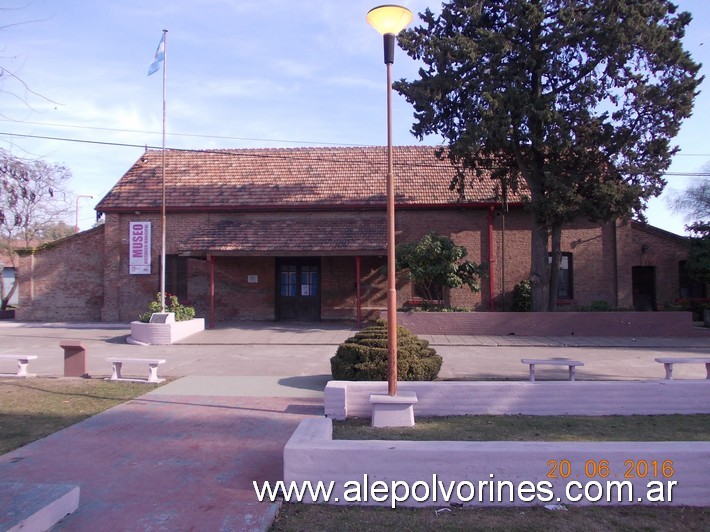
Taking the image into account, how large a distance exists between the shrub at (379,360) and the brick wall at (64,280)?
17.5 m

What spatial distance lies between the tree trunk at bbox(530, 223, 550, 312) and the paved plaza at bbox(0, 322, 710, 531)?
202 cm

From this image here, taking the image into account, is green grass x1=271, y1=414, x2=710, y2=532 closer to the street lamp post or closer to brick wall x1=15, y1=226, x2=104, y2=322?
the street lamp post

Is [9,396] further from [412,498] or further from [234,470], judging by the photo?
[412,498]

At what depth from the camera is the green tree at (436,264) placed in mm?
18516

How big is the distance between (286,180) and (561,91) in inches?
448

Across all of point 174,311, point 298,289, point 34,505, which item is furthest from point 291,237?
point 34,505

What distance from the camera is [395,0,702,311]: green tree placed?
16703mm

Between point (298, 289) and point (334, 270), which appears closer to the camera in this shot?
point (334, 270)

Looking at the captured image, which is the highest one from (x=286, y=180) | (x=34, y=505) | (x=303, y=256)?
(x=286, y=180)

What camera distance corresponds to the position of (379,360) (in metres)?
8.50

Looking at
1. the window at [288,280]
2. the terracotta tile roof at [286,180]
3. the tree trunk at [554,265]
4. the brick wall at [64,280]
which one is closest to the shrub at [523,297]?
the tree trunk at [554,265]

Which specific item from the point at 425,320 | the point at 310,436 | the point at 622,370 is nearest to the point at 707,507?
the point at 310,436

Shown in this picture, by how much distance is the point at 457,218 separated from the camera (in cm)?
2194
